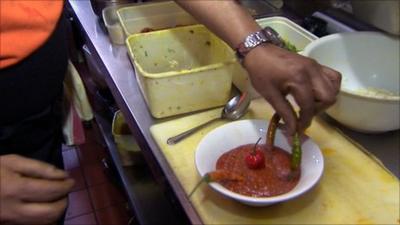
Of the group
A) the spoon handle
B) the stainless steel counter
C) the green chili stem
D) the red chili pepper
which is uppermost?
the green chili stem

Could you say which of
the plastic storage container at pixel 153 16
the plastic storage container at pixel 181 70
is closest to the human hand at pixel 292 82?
the plastic storage container at pixel 181 70

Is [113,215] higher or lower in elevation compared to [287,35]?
lower

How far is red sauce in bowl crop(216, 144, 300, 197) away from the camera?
1.79 ft

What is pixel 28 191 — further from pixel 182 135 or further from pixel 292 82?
pixel 292 82

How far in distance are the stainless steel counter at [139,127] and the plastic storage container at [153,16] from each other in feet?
0.22

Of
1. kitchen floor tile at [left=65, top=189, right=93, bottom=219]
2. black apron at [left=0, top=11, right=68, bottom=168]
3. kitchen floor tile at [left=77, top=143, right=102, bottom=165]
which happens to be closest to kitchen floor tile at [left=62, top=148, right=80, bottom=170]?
kitchen floor tile at [left=77, top=143, right=102, bottom=165]

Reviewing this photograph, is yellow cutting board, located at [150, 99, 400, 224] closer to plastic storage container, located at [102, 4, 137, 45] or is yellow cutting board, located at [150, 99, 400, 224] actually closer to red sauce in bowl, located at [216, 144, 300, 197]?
red sauce in bowl, located at [216, 144, 300, 197]

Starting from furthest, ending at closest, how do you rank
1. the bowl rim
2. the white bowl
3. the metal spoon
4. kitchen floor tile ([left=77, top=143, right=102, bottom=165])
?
kitchen floor tile ([left=77, top=143, right=102, bottom=165]) < the metal spoon < the bowl rim < the white bowl

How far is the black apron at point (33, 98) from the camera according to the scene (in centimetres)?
63

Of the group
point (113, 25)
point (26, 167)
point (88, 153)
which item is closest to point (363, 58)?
point (113, 25)

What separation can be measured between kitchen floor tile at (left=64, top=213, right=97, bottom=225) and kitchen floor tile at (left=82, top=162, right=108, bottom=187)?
157 mm

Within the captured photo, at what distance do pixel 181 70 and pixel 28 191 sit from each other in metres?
0.31

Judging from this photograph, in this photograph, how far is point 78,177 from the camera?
5.39 ft

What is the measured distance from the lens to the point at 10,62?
1.97 ft
